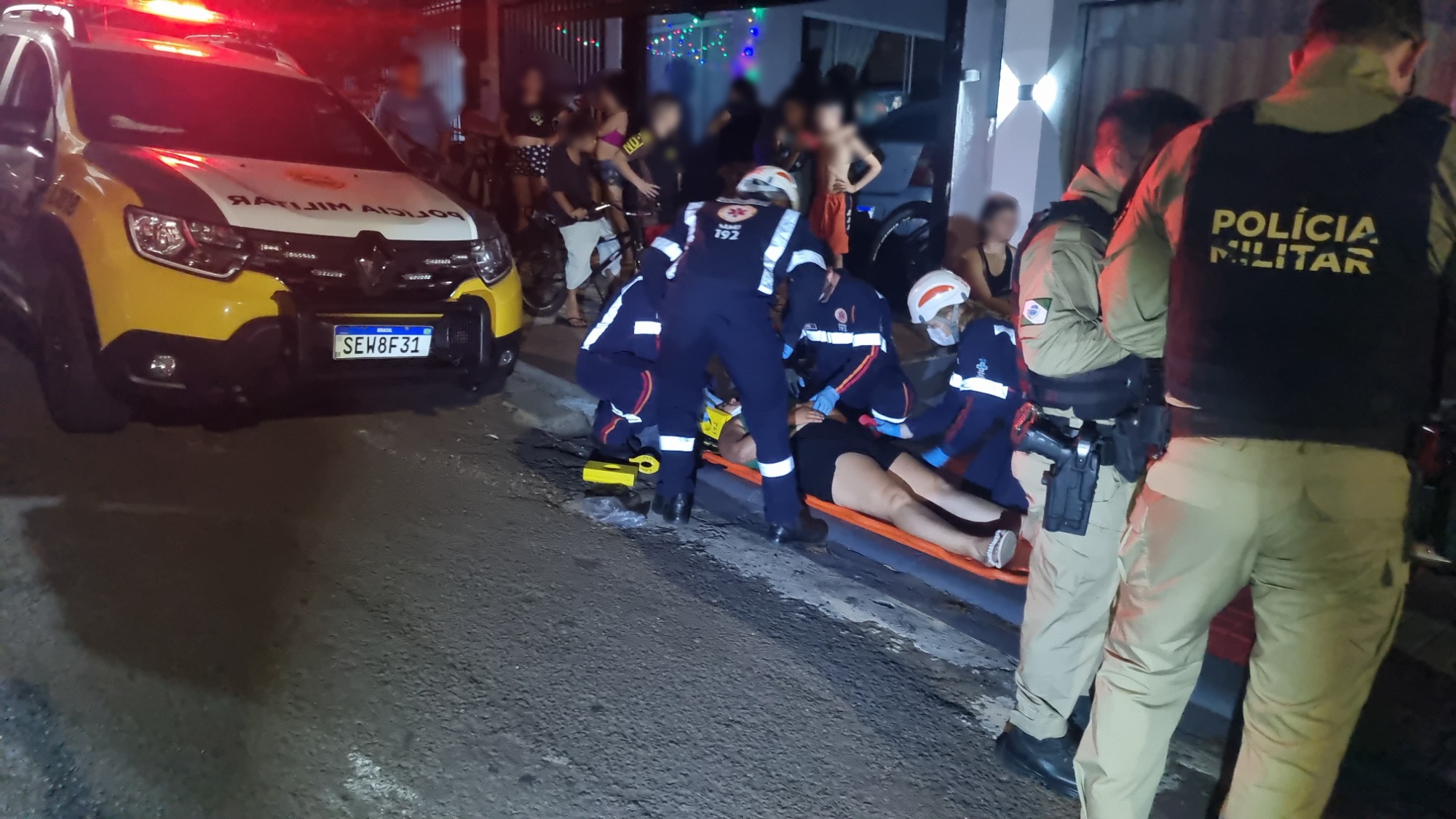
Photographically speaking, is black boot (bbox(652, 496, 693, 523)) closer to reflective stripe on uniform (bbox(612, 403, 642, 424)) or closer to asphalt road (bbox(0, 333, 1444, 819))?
asphalt road (bbox(0, 333, 1444, 819))

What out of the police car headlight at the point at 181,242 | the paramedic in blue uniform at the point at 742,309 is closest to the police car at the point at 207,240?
the police car headlight at the point at 181,242

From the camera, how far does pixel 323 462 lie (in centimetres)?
475

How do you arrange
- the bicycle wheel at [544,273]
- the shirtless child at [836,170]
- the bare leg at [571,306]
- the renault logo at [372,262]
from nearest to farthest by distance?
the renault logo at [372,262] < the shirtless child at [836,170] < the bare leg at [571,306] < the bicycle wheel at [544,273]

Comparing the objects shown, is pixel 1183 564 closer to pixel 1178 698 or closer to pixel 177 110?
pixel 1178 698

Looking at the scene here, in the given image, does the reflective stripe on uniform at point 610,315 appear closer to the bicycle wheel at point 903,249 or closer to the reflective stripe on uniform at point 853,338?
the reflective stripe on uniform at point 853,338

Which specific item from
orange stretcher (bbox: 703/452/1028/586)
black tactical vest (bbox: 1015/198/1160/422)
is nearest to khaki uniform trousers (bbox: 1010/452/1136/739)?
black tactical vest (bbox: 1015/198/1160/422)

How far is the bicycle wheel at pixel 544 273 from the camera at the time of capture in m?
8.23

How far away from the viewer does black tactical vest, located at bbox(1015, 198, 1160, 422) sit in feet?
7.95

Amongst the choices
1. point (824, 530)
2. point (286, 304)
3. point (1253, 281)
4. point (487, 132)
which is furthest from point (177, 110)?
point (1253, 281)

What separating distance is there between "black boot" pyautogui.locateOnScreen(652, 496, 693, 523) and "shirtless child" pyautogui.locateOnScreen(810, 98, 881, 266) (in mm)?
3426

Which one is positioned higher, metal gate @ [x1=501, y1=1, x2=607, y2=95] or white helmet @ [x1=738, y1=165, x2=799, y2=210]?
metal gate @ [x1=501, y1=1, x2=607, y2=95]

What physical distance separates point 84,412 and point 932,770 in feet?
14.2

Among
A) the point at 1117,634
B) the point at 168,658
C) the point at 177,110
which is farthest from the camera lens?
the point at 177,110

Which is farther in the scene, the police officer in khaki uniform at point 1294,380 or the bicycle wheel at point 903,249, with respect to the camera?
the bicycle wheel at point 903,249
